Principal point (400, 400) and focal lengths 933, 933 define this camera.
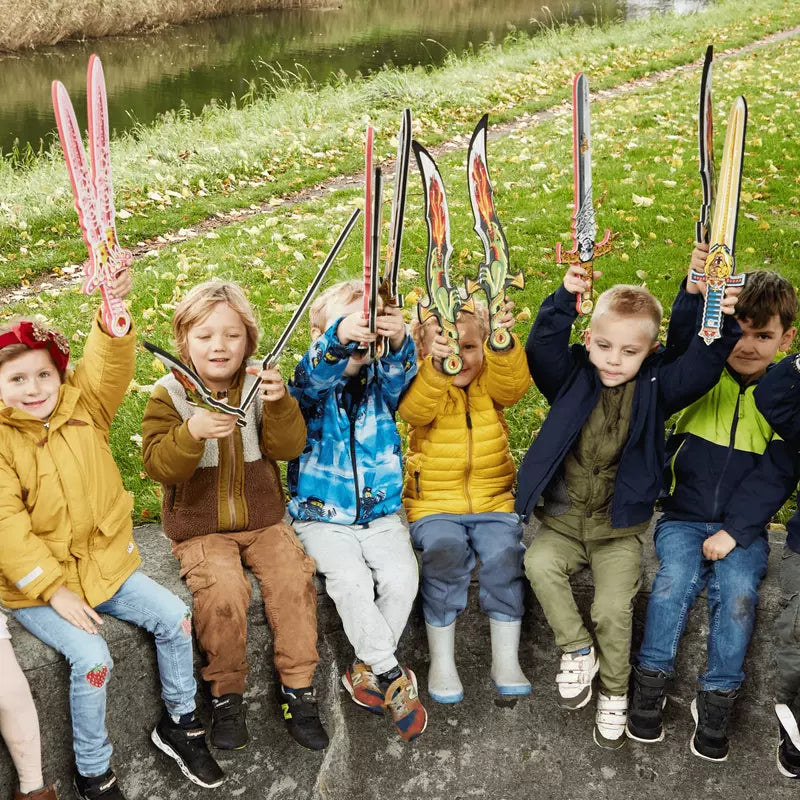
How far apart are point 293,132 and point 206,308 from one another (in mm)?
7844

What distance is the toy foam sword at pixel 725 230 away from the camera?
106 inches

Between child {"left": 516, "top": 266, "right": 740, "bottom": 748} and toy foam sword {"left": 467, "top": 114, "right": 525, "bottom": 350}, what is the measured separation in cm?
12

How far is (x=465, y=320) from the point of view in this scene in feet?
10.4

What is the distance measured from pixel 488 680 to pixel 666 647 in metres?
0.67

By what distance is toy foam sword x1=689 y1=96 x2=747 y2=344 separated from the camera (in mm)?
2688

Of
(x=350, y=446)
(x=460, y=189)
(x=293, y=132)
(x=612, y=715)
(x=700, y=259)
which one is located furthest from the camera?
(x=293, y=132)

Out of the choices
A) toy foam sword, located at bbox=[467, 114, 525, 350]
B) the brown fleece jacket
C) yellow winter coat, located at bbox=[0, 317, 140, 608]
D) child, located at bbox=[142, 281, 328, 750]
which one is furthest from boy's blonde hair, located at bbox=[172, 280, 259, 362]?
toy foam sword, located at bbox=[467, 114, 525, 350]

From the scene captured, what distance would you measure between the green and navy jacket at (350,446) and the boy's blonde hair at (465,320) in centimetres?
20

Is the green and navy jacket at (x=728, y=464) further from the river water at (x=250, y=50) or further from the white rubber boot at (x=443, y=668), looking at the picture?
the river water at (x=250, y=50)

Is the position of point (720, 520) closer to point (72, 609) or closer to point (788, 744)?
point (788, 744)

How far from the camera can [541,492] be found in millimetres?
3000

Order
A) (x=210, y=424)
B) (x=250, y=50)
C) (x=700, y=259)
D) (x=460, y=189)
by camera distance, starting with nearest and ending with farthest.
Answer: (x=210, y=424) → (x=700, y=259) → (x=460, y=189) → (x=250, y=50)

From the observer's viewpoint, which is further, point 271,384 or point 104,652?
point 271,384

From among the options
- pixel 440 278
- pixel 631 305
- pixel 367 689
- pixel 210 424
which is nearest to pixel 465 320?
pixel 440 278
